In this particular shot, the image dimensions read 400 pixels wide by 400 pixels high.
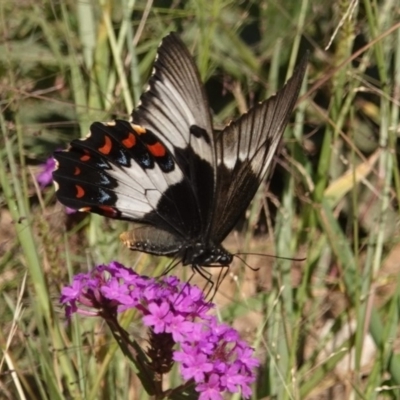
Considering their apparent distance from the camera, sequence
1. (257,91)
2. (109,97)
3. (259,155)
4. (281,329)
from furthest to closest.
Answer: (257,91), (109,97), (281,329), (259,155)

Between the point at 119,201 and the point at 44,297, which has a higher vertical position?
the point at 119,201

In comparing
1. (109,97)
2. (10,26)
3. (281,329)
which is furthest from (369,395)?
(10,26)

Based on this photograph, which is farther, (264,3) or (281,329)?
(264,3)

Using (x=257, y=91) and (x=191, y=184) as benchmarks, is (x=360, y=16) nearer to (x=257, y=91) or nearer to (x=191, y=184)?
(x=257, y=91)

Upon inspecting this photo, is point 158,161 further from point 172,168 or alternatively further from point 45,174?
point 45,174

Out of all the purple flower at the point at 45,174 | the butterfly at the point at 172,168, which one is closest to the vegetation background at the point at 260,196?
the purple flower at the point at 45,174

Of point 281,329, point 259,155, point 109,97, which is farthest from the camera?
point 109,97

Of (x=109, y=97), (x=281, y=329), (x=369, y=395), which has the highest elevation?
(x=109, y=97)

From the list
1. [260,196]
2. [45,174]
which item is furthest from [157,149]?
[45,174]
